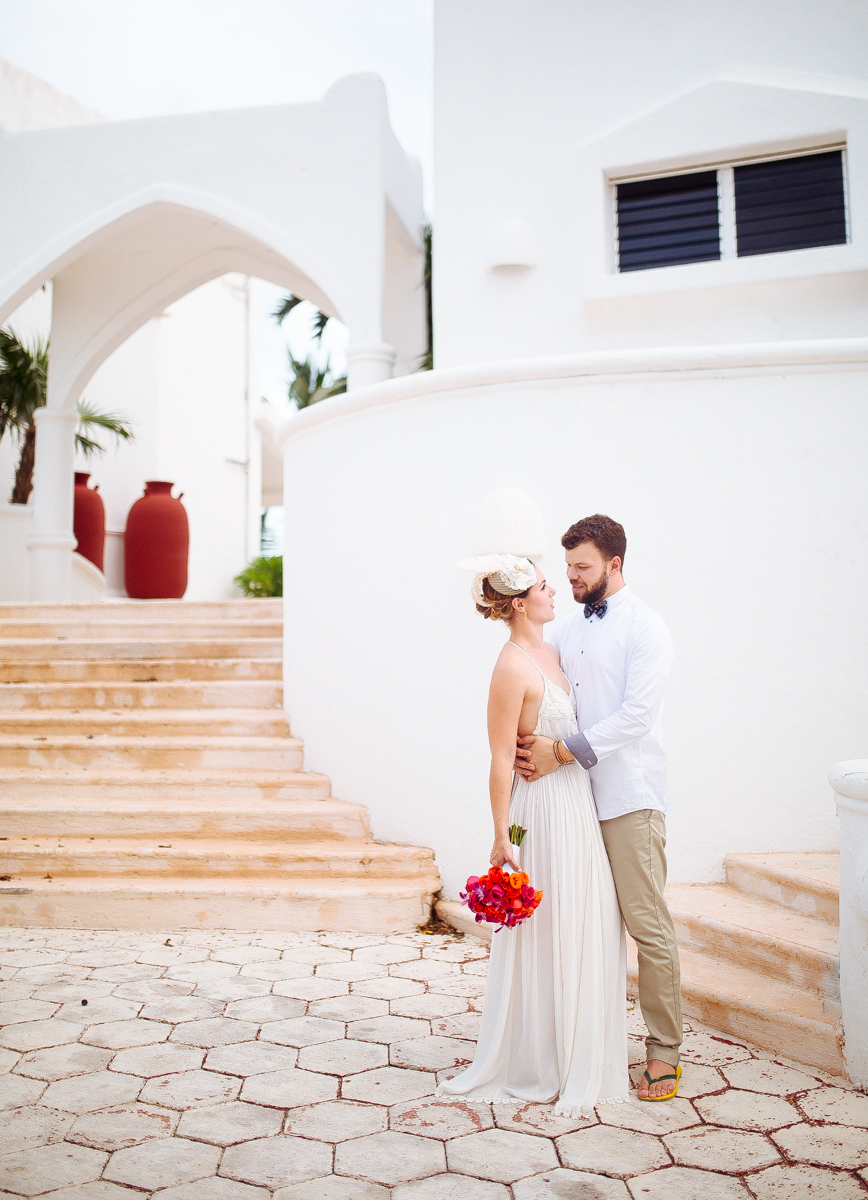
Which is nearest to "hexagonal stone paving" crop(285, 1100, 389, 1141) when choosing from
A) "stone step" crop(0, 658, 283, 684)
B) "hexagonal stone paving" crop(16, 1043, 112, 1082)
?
"hexagonal stone paving" crop(16, 1043, 112, 1082)

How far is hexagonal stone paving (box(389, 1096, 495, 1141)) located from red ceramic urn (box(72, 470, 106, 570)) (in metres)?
10.4

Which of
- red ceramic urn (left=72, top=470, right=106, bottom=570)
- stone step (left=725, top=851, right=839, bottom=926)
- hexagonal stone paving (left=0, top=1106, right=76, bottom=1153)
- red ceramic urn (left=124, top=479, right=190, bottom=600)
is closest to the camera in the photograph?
hexagonal stone paving (left=0, top=1106, right=76, bottom=1153)

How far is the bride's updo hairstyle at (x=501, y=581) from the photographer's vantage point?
9.84 ft

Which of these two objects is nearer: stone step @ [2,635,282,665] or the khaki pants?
the khaki pants

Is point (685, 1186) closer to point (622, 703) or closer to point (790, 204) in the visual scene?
point (622, 703)

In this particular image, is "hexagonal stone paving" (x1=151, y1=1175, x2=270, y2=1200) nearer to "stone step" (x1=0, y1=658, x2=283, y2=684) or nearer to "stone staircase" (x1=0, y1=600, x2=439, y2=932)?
"stone staircase" (x1=0, y1=600, x2=439, y2=932)

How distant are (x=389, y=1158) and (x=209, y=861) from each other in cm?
259

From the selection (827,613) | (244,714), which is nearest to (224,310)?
(244,714)

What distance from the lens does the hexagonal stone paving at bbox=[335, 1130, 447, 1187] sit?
100 inches

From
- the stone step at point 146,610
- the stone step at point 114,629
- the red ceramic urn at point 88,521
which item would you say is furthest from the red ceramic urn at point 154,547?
the stone step at point 114,629

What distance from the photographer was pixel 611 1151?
104 inches

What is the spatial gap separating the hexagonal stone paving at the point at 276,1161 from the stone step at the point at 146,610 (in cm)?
545

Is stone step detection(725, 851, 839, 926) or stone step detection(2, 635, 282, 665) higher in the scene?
stone step detection(2, 635, 282, 665)

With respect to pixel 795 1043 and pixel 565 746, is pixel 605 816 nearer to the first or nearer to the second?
pixel 565 746
